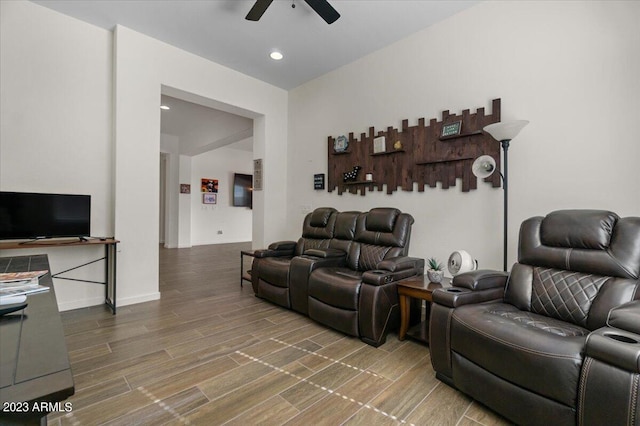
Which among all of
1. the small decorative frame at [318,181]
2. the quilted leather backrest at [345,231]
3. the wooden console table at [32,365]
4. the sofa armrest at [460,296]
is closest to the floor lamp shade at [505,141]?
the sofa armrest at [460,296]

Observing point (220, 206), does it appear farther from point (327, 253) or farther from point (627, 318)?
point (627, 318)

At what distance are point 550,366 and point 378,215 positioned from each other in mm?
2070

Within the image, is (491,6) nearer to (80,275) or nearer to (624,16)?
(624,16)

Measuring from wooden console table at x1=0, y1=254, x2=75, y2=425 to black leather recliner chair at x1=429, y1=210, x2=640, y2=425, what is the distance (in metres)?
1.77

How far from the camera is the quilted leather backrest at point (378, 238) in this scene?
120 inches

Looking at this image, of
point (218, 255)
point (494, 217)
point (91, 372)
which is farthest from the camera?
point (218, 255)

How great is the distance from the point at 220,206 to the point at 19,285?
8185mm

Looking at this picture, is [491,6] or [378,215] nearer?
[491,6]

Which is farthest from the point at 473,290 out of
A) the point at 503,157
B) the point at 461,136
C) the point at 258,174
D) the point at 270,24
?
the point at 258,174

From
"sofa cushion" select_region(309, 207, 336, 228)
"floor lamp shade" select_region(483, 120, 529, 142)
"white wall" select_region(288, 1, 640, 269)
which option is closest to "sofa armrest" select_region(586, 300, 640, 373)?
"white wall" select_region(288, 1, 640, 269)

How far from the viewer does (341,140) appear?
166 inches

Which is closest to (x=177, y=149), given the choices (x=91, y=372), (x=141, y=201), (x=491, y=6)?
(x=141, y=201)

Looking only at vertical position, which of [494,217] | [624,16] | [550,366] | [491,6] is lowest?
[550,366]

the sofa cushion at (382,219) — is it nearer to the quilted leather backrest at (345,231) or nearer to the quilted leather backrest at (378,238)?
the quilted leather backrest at (378,238)
